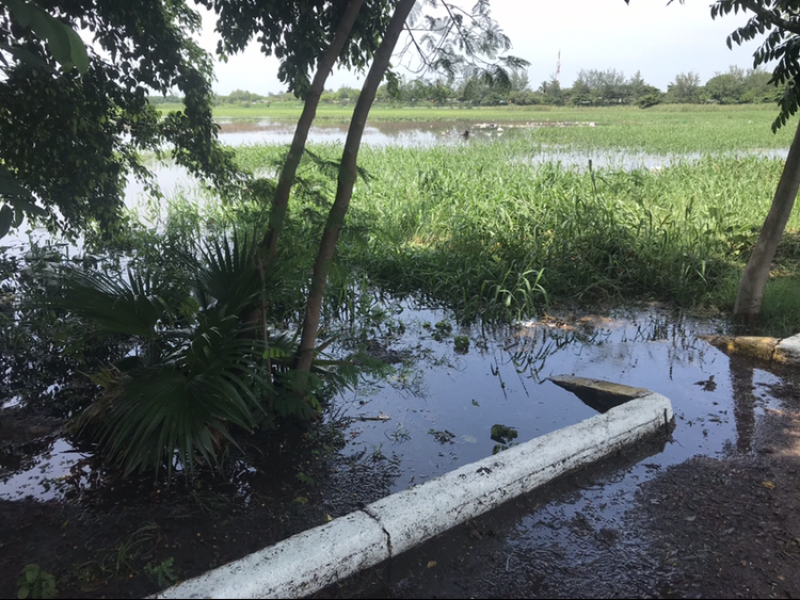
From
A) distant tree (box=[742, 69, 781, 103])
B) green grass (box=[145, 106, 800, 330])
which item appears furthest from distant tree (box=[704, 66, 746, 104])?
green grass (box=[145, 106, 800, 330])

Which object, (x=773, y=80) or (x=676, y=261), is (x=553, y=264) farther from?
(x=773, y=80)

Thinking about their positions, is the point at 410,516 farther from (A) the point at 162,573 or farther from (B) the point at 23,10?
(B) the point at 23,10

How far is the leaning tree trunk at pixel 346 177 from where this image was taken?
3578 millimetres

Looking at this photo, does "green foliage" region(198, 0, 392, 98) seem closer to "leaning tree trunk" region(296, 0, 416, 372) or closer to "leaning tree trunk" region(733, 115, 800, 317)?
"leaning tree trunk" region(296, 0, 416, 372)

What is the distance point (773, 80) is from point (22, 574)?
19.0 ft

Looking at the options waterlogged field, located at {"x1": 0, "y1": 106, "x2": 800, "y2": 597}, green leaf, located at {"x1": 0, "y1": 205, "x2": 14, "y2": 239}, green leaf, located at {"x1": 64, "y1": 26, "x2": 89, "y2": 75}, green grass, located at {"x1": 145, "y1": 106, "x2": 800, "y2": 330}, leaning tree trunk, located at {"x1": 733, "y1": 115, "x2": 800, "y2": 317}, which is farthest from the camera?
green grass, located at {"x1": 145, "y1": 106, "x2": 800, "y2": 330}

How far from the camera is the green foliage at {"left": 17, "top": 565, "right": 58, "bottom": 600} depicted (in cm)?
232

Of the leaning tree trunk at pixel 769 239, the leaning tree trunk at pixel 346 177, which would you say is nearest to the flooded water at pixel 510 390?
the leaning tree trunk at pixel 769 239

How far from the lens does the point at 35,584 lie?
2.36 metres

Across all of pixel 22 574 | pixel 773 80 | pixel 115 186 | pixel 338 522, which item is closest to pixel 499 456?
pixel 338 522

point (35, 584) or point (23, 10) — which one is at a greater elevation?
point (23, 10)

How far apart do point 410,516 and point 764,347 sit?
146 inches

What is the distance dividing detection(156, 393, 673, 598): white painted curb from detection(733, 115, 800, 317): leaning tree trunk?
264 cm

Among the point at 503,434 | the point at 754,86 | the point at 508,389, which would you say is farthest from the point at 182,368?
the point at 754,86
